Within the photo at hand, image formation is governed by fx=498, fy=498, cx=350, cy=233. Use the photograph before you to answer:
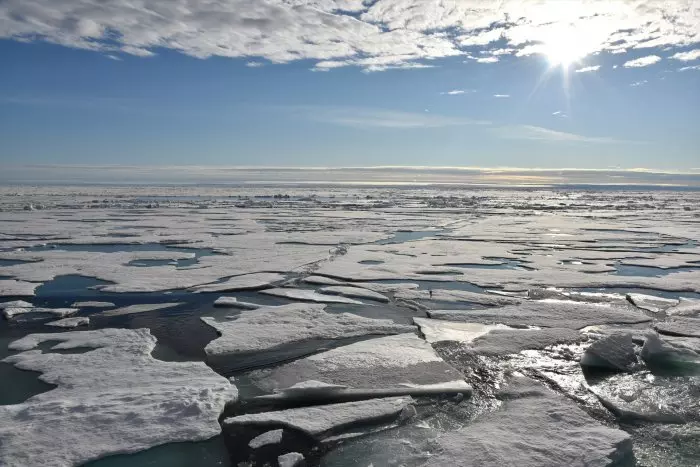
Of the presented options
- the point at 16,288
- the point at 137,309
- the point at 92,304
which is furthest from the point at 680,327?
the point at 16,288

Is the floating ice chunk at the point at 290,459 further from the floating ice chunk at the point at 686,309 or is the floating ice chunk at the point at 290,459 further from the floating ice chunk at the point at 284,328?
the floating ice chunk at the point at 686,309

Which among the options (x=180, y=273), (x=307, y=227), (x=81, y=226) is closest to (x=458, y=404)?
(x=180, y=273)

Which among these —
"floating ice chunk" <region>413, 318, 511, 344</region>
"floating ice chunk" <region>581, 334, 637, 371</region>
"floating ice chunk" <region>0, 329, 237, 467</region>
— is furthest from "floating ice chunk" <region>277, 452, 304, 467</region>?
"floating ice chunk" <region>581, 334, 637, 371</region>

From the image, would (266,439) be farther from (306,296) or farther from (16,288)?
(16,288)

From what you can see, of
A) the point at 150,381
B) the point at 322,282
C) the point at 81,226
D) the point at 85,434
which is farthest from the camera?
the point at 81,226

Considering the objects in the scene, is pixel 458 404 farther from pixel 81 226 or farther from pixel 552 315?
pixel 81 226

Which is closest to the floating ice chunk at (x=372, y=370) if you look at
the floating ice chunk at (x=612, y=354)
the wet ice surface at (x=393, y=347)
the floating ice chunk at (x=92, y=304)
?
the wet ice surface at (x=393, y=347)

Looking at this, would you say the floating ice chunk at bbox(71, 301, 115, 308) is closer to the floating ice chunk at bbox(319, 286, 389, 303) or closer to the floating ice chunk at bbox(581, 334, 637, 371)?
the floating ice chunk at bbox(319, 286, 389, 303)
